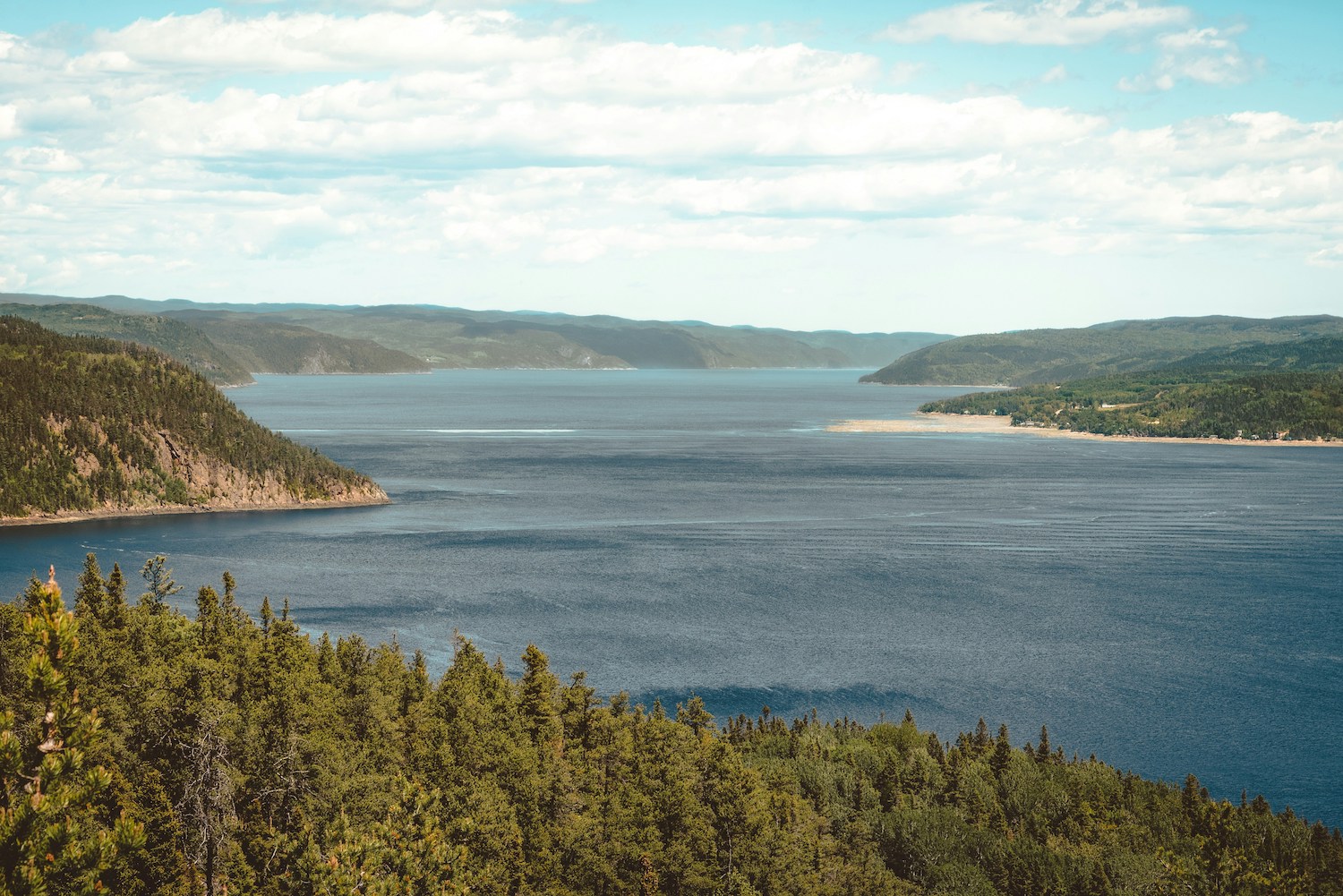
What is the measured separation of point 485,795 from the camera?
52.6m

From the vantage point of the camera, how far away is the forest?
35.4 metres

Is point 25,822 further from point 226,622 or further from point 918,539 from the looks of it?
point 918,539

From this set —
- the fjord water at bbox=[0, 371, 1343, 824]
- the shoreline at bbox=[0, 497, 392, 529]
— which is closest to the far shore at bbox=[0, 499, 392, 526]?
the shoreline at bbox=[0, 497, 392, 529]

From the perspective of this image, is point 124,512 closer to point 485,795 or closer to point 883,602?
point 883,602

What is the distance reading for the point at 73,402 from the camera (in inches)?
7810

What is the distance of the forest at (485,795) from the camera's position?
116 feet

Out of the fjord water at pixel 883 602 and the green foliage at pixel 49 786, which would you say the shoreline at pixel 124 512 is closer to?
the fjord water at pixel 883 602

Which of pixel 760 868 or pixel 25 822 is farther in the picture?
pixel 760 868

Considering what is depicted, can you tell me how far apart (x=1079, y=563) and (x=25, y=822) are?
458 ft

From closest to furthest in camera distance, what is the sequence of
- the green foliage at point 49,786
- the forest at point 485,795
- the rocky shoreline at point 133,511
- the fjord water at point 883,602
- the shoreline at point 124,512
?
the green foliage at point 49,786 < the forest at point 485,795 < the fjord water at point 883,602 < the shoreline at point 124,512 < the rocky shoreline at point 133,511

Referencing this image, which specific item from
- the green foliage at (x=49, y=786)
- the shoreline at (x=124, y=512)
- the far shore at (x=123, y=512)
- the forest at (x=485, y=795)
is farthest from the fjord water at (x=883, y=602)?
the green foliage at (x=49, y=786)

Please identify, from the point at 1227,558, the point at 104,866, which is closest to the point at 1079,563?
the point at 1227,558

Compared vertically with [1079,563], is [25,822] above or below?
above

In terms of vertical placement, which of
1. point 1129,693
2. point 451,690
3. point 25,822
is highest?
point 25,822
